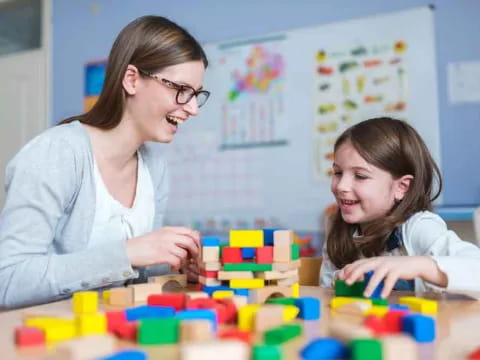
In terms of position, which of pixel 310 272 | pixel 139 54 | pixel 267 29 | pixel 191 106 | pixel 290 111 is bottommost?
pixel 310 272

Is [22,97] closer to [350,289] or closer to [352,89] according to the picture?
[352,89]

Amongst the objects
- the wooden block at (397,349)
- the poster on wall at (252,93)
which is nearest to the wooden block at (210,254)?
the wooden block at (397,349)

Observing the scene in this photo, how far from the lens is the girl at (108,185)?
104cm

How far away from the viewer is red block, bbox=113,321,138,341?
635mm

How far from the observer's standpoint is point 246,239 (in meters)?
0.99

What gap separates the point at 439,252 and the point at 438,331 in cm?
49

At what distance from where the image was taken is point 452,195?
248 centimetres

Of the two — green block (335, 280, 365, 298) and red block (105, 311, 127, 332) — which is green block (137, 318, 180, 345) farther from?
green block (335, 280, 365, 298)

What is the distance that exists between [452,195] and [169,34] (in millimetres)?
1716

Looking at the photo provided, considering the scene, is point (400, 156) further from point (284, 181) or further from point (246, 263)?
point (284, 181)

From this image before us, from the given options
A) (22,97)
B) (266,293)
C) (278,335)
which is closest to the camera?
(278,335)

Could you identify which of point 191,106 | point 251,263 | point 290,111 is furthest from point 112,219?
point 290,111

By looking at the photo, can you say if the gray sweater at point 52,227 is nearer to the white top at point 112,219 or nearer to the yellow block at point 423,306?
the white top at point 112,219

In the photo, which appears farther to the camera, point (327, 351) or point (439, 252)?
point (439, 252)
